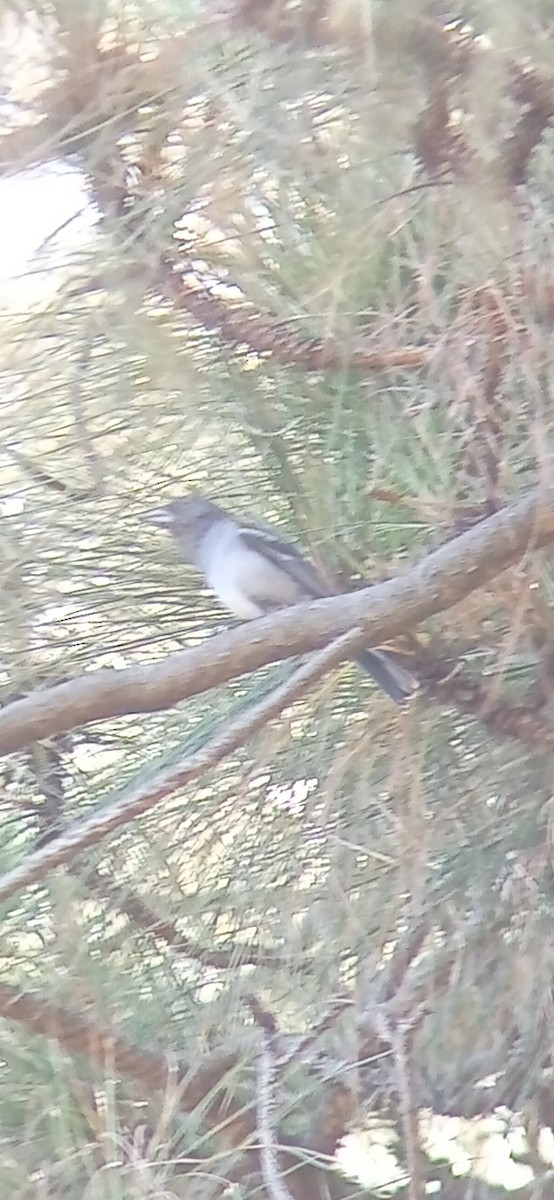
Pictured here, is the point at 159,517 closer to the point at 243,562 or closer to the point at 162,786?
the point at 243,562

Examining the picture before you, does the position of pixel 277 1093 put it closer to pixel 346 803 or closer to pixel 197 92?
pixel 346 803

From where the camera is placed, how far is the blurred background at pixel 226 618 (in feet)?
1.44

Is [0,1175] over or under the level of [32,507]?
under

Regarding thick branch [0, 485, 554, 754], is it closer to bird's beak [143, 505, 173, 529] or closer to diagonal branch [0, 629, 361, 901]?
diagonal branch [0, 629, 361, 901]

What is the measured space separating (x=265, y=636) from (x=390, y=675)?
0.10 m

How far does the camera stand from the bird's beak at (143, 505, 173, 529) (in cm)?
52

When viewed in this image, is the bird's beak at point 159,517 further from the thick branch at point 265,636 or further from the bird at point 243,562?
the thick branch at point 265,636

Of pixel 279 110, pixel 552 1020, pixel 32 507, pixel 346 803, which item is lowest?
pixel 552 1020

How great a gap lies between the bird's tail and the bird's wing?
59mm

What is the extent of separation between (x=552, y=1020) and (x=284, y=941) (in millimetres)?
119

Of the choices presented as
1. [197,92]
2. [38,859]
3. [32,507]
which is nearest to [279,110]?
[197,92]

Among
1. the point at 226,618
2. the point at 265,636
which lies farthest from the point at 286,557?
the point at 265,636

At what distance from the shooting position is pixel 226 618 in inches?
21.2

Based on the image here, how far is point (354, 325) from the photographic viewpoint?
486 mm
